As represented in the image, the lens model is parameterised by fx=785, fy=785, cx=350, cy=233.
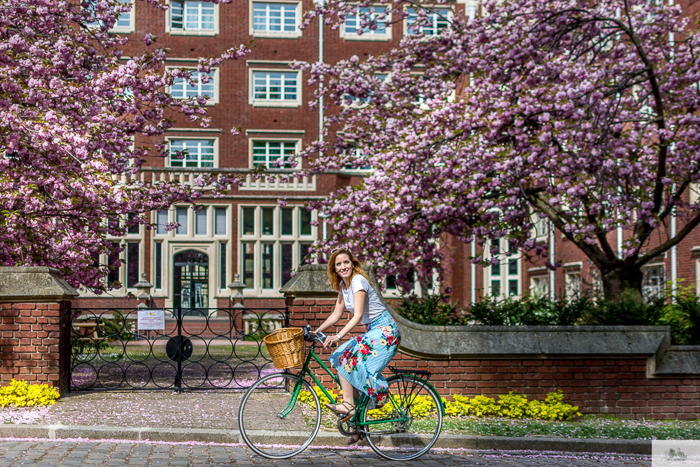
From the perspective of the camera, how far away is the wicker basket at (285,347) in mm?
6500

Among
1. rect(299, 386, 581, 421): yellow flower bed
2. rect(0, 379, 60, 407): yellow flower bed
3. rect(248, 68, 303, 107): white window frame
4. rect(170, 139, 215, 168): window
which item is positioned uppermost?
rect(248, 68, 303, 107): white window frame

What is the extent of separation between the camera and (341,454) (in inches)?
287

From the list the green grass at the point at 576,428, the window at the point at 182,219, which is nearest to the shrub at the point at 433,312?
the green grass at the point at 576,428

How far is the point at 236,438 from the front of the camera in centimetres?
784

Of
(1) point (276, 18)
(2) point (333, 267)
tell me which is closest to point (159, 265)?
(1) point (276, 18)

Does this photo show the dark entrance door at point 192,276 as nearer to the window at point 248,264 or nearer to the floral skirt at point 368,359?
the window at point 248,264

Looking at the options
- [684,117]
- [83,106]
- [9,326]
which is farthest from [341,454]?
[684,117]

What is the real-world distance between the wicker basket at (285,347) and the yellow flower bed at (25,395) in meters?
4.35

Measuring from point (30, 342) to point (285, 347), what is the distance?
4818mm

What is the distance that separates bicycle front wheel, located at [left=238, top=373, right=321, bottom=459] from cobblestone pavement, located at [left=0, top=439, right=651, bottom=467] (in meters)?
0.14

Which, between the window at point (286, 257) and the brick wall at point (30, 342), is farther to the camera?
the window at point (286, 257)

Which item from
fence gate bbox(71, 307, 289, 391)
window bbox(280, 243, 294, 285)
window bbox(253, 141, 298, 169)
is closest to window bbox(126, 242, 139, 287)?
window bbox(280, 243, 294, 285)

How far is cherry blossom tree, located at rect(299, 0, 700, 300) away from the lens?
12453 mm

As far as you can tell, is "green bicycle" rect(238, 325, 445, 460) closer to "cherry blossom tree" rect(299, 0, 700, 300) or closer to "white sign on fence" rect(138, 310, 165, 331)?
"white sign on fence" rect(138, 310, 165, 331)
